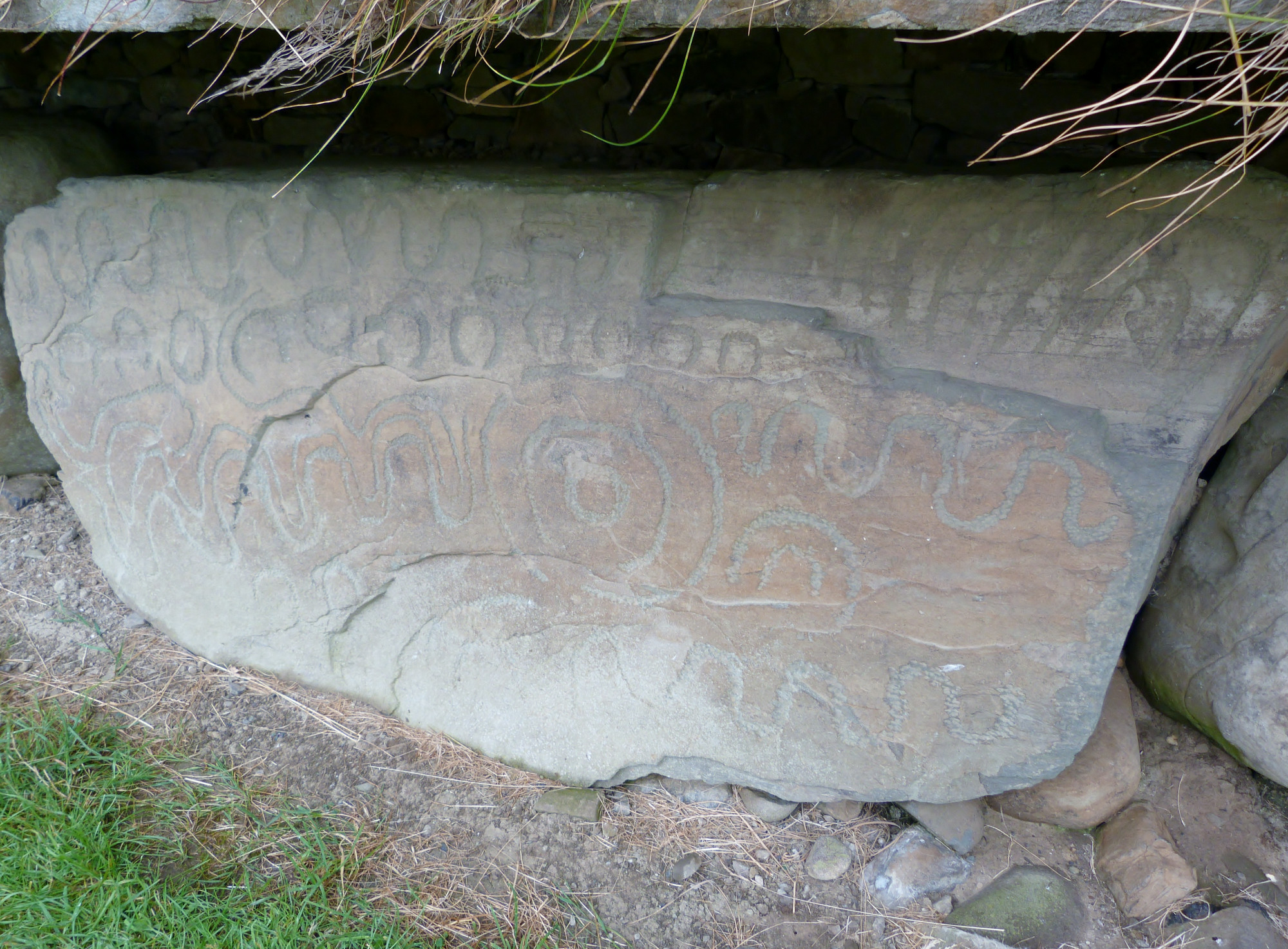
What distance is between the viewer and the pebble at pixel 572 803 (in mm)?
1990

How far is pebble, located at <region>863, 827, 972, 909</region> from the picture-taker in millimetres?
1825

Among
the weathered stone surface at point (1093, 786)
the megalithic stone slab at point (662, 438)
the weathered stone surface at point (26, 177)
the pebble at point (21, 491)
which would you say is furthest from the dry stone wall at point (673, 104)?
the weathered stone surface at point (1093, 786)

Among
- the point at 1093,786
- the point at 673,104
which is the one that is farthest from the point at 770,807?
the point at 673,104

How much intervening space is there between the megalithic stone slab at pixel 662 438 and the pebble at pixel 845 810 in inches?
4.6

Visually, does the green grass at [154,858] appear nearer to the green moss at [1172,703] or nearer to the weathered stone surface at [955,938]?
the weathered stone surface at [955,938]

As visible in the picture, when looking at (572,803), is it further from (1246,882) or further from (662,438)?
(1246,882)

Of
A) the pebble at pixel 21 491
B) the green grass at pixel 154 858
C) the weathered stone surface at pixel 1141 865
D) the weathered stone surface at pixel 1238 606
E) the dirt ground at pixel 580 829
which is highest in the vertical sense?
the weathered stone surface at pixel 1238 606

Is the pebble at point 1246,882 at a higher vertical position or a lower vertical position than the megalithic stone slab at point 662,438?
lower

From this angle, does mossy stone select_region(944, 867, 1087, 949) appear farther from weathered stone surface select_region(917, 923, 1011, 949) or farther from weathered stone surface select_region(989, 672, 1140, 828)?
weathered stone surface select_region(989, 672, 1140, 828)

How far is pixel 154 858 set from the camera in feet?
6.00

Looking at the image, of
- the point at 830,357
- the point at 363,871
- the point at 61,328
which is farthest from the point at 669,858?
the point at 61,328

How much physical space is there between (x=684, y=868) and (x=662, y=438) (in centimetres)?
93

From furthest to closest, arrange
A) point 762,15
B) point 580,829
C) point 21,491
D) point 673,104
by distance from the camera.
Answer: point 21,491
point 673,104
point 580,829
point 762,15

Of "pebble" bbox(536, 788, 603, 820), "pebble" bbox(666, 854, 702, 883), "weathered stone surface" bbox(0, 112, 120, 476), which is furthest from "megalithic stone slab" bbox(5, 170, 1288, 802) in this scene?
"weathered stone surface" bbox(0, 112, 120, 476)
